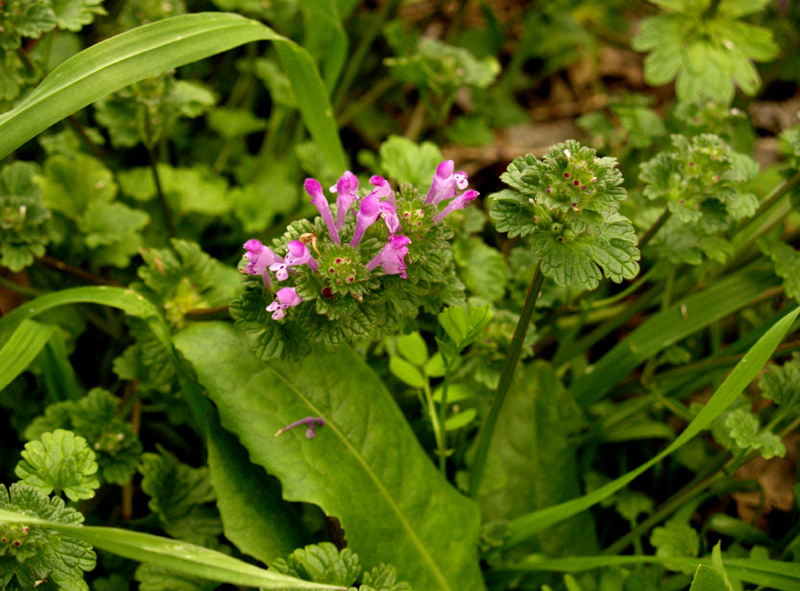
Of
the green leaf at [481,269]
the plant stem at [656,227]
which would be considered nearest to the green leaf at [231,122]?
the green leaf at [481,269]

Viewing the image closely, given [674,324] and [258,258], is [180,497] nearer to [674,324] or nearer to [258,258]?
[258,258]

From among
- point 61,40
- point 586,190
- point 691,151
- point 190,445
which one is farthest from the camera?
point 61,40

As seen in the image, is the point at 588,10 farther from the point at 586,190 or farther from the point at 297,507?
the point at 297,507

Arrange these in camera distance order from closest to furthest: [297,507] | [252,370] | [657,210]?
[252,370], [297,507], [657,210]

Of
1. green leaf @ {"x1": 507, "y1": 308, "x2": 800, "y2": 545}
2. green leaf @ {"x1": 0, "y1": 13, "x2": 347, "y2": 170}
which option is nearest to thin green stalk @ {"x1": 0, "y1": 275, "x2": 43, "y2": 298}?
green leaf @ {"x1": 0, "y1": 13, "x2": 347, "y2": 170}

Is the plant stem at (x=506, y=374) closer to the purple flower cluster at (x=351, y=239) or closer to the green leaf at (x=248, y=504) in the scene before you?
the purple flower cluster at (x=351, y=239)

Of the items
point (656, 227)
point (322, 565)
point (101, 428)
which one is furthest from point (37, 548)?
point (656, 227)

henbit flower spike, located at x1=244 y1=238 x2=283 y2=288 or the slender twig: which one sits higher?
henbit flower spike, located at x1=244 y1=238 x2=283 y2=288

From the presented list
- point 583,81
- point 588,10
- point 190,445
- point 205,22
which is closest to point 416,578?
point 190,445

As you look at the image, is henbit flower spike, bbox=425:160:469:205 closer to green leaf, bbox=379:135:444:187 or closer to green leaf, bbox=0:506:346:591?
green leaf, bbox=379:135:444:187
